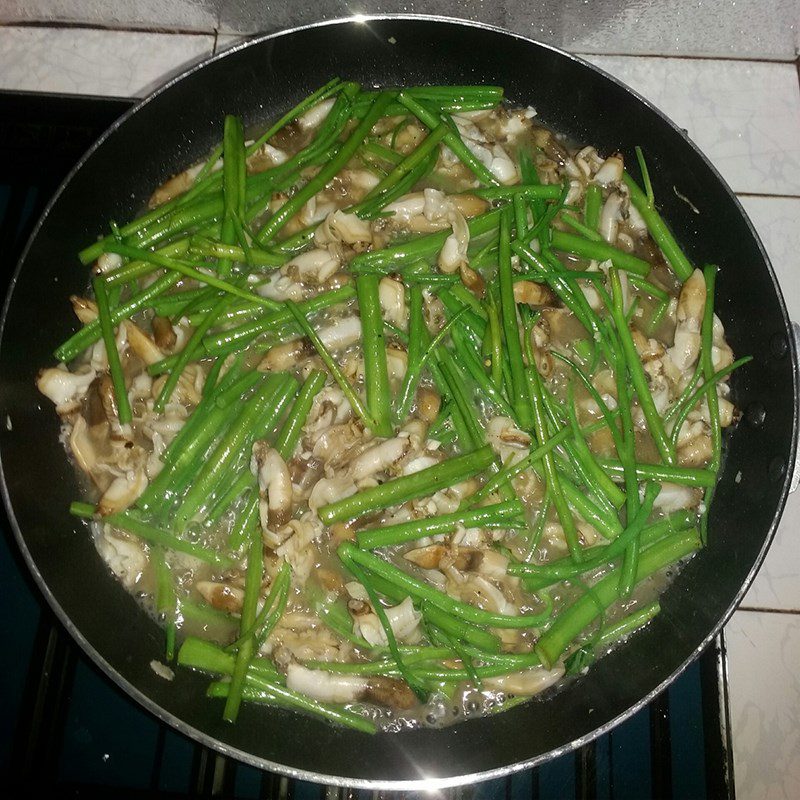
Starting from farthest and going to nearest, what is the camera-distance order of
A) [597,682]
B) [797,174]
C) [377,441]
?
[797,174], [597,682], [377,441]

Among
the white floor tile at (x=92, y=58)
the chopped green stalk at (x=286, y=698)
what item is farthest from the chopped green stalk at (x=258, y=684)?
the white floor tile at (x=92, y=58)

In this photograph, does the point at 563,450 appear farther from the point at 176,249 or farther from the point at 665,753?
the point at 176,249

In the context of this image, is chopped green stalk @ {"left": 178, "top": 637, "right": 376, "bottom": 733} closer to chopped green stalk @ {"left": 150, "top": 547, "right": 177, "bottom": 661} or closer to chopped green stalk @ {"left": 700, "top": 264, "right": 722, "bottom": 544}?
chopped green stalk @ {"left": 150, "top": 547, "right": 177, "bottom": 661}

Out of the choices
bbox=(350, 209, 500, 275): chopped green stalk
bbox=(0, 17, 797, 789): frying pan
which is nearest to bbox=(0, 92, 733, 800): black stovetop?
bbox=(0, 17, 797, 789): frying pan

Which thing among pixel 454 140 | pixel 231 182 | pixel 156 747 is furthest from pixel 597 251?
pixel 156 747

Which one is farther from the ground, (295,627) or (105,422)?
(105,422)

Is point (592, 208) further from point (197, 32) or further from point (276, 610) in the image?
point (197, 32)

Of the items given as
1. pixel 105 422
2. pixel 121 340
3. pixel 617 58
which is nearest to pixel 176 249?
pixel 121 340
